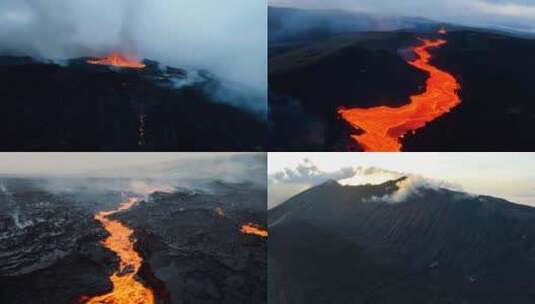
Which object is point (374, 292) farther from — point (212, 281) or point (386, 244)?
point (212, 281)

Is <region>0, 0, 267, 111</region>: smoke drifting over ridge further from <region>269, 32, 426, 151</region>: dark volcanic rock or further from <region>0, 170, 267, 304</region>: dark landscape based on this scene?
<region>0, 170, 267, 304</region>: dark landscape

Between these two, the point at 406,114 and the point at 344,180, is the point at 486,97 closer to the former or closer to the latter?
the point at 406,114

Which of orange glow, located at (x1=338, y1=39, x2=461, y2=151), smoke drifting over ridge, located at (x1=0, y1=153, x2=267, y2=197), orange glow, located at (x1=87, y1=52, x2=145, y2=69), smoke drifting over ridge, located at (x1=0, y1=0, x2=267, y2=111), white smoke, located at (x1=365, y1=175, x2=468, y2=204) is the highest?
smoke drifting over ridge, located at (x1=0, y1=0, x2=267, y2=111)

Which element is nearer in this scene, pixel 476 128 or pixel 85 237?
pixel 85 237

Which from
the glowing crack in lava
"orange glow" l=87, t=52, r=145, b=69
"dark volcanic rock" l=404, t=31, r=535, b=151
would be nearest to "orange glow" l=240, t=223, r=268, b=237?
the glowing crack in lava

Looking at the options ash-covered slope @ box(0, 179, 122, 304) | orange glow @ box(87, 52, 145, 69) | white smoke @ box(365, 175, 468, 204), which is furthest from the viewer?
white smoke @ box(365, 175, 468, 204)

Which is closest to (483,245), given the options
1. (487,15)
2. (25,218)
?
(487,15)

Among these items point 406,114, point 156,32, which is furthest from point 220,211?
point 406,114
